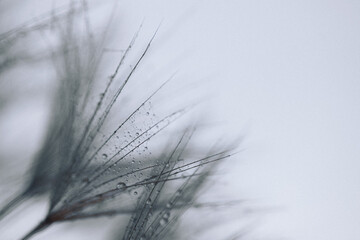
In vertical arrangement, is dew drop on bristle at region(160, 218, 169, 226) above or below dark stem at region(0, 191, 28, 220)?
below

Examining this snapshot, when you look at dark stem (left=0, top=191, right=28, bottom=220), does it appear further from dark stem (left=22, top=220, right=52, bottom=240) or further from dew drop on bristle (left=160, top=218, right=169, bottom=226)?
dew drop on bristle (left=160, top=218, right=169, bottom=226)

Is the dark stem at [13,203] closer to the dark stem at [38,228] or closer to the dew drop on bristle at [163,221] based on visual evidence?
the dark stem at [38,228]

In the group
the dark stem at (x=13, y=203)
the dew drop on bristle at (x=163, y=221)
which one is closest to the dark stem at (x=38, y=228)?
the dark stem at (x=13, y=203)

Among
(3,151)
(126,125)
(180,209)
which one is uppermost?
(3,151)

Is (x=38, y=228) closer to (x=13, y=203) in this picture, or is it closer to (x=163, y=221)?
(x=13, y=203)

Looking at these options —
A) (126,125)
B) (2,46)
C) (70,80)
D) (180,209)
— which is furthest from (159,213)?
(2,46)

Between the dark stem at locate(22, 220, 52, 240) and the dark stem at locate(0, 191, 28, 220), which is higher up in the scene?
the dark stem at locate(0, 191, 28, 220)

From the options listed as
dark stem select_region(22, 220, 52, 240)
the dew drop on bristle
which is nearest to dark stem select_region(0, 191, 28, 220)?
dark stem select_region(22, 220, 52, 240)

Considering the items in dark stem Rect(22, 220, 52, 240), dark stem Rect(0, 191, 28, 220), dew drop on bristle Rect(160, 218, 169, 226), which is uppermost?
dark stem Rect(0, 191, 28, 220)

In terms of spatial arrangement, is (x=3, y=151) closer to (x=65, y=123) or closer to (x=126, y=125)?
(x=65, y=123)

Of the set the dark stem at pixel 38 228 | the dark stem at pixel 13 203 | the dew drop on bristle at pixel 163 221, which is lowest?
the dew drop on bristle at pixel 163 221

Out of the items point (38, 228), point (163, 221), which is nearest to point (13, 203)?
point (38, 228)
